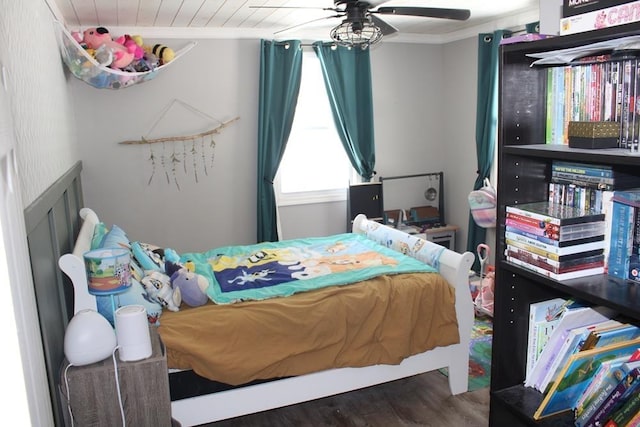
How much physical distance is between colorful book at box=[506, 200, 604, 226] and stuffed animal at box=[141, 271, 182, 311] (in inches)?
65.2

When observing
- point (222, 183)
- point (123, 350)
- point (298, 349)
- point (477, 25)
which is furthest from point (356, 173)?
point (123, 350)

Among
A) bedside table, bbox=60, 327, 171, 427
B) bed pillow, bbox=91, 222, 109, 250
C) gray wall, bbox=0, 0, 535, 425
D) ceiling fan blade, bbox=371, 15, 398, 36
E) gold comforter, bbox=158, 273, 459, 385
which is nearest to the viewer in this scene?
bedside table, bbox=60, 327, 171, 427

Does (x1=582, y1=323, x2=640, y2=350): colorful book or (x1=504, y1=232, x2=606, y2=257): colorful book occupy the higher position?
(x1=504, y1=232, x2=606, y2=257): colorful book

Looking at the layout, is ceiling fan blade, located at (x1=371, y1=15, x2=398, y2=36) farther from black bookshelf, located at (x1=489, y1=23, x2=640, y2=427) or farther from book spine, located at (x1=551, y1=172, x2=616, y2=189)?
book spine, located at (x1=551, y1=172, x2=616, y2=189)

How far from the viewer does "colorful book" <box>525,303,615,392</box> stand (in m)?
1.48

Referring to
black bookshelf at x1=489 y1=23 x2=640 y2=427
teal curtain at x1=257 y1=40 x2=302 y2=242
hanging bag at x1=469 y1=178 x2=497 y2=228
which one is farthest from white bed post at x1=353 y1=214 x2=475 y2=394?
teal curtain at x1=257 y1=40 x2=302 y2=242

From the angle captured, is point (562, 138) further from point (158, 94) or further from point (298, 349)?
point (158, 94)

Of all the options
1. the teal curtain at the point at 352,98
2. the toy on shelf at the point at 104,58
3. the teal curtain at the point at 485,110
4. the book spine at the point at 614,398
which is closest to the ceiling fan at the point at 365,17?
the toy on shelf at the point at 104,58

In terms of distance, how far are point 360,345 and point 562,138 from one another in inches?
61.2

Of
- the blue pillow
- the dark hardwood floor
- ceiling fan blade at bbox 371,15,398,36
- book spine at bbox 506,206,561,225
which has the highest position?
ceiling fan blade at bbox 371,15,398,36

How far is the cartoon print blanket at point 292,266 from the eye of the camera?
2786 mm

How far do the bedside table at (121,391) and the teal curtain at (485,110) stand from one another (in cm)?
349

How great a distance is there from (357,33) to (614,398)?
220cm

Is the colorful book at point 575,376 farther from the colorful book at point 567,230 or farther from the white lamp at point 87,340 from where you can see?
the white lamp at point 87,340
